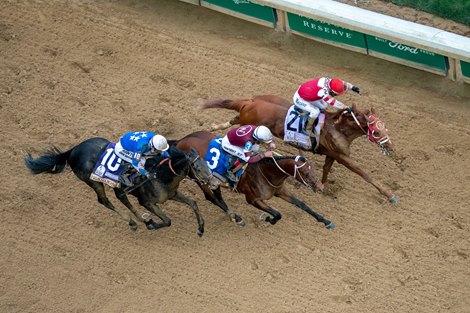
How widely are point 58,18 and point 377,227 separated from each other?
6755 mm

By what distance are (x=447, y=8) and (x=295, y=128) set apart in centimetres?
394

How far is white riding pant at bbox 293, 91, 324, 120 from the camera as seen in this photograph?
10.6m

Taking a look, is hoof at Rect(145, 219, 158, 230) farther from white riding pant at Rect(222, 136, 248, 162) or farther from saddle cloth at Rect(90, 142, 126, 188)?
white riding pant at Rect(222, 136, 248, 162)

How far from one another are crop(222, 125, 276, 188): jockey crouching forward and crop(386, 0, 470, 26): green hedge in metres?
4.46

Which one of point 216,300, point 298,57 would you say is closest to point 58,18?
point 298,57

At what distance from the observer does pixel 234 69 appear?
12984 mm

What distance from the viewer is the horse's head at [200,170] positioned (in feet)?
32.6

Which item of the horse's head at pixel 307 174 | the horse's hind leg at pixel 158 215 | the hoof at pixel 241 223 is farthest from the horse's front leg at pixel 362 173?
the horse's hind leg at pixel 158 215

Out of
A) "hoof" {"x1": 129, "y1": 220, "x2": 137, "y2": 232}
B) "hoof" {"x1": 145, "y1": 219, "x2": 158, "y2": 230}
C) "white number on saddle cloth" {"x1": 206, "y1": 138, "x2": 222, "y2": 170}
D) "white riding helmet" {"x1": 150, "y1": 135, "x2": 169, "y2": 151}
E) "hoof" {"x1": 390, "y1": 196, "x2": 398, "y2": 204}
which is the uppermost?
"white riding helmet" {"x1": 150, "y1": 135, "x2": 169, "y2": 151}

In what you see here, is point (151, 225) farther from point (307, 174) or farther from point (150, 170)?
point (307, 174)

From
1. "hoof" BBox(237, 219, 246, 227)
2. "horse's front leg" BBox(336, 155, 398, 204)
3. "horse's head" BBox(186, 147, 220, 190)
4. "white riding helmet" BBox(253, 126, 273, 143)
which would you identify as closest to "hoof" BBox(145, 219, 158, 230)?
"hoof" BBox(237, 219, 246, 227)

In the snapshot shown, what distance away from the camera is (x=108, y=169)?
1034 cm

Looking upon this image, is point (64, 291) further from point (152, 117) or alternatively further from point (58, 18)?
point (58, 18)

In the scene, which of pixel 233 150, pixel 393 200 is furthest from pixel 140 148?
pixel 393 200
